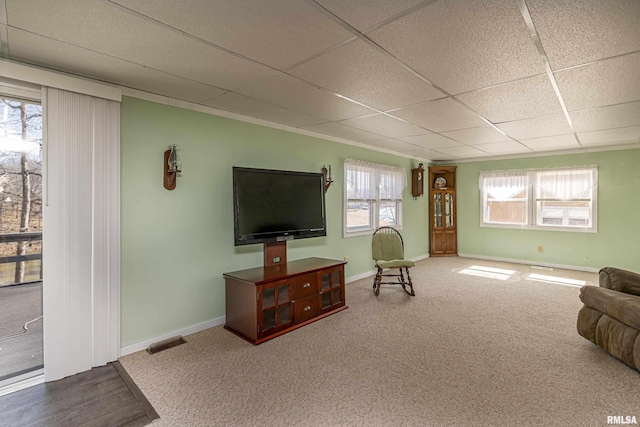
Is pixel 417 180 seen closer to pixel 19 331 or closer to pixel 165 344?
pixel 165 344

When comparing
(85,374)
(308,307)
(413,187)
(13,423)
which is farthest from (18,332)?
(413,187)

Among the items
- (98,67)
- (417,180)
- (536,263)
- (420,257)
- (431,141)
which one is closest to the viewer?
(98,67)

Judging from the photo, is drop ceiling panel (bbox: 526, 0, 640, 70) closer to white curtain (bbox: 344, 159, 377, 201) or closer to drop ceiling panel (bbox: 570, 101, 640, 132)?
drop ceiling panel (bbox: 570, 101, 640, 132)

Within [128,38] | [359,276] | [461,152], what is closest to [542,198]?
[461,152]

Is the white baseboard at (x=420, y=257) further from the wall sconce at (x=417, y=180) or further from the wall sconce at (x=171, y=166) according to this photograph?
the wall sconce at (x=171, y=166)

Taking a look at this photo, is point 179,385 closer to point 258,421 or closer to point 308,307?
point 258,421

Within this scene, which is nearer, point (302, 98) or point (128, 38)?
point (128, 38)

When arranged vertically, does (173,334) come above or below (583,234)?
below

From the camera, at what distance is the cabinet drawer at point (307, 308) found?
132 inches

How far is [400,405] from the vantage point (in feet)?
6.73

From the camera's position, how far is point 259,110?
3367 millimetres

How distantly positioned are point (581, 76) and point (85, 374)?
447cm

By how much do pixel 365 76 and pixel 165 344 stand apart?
9.61 feet

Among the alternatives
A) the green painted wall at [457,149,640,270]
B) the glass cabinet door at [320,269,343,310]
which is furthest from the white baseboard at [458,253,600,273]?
the glass cabinet door at [320,269,343,310]
